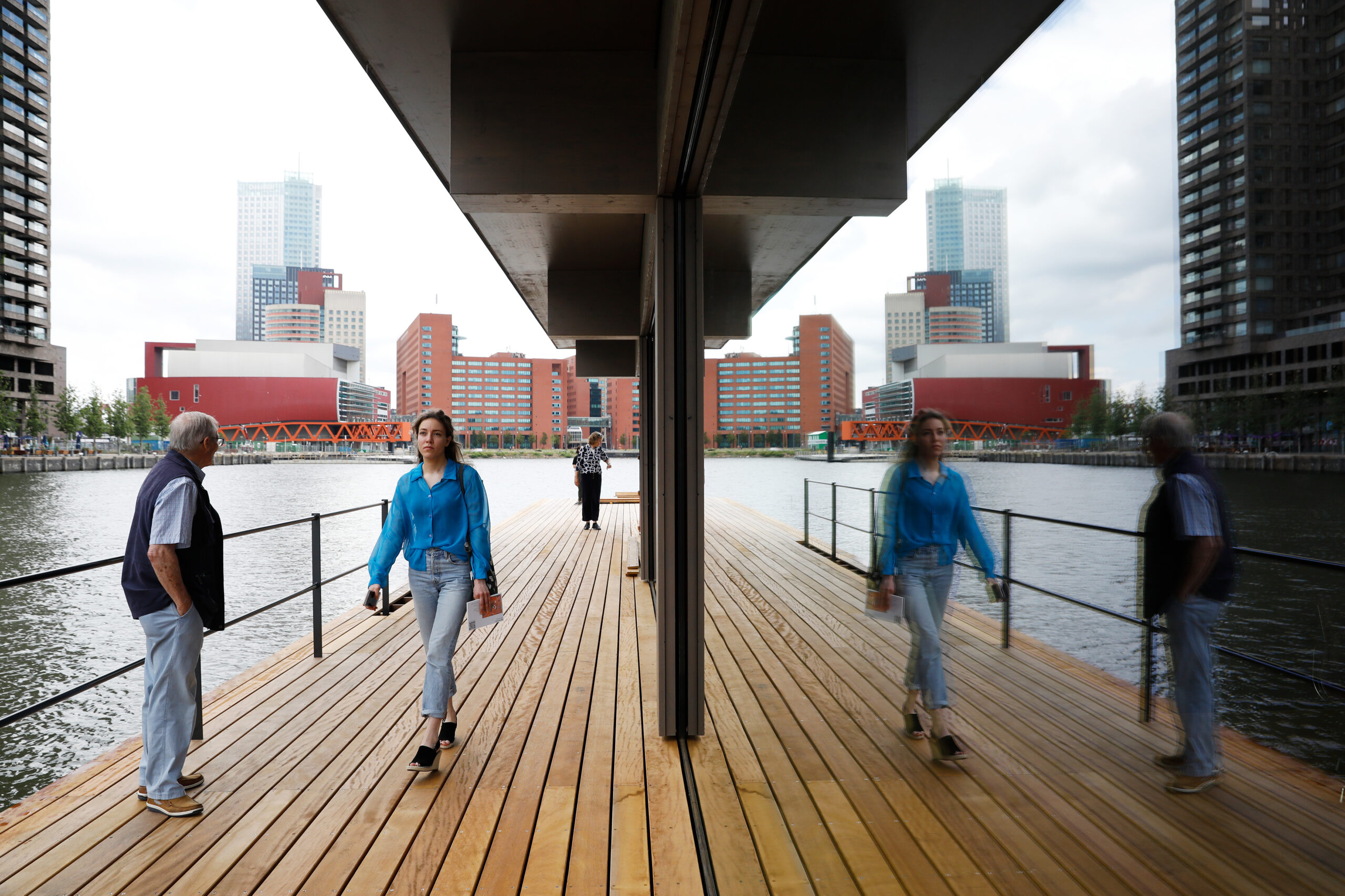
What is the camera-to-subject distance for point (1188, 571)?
0.72m

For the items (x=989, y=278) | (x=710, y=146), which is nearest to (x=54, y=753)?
(x=710, y=146)

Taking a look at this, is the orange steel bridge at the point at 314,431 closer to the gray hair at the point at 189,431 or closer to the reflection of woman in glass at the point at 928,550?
the gray hair at the point at 189,431

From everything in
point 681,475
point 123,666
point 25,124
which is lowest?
point 123,666

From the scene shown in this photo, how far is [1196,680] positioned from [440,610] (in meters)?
2.49

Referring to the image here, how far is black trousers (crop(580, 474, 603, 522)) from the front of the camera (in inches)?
418

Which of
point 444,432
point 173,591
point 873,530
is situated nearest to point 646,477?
point 444,432

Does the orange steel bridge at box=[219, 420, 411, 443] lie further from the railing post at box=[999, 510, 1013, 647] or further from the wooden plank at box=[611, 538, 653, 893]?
the railing post at box=[999, 510, 1013, 647]

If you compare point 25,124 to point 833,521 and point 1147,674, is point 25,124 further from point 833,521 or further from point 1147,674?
point 1147,674

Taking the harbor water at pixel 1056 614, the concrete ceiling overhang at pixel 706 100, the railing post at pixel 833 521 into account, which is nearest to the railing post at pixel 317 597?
the harbor water at pixel 1056 614

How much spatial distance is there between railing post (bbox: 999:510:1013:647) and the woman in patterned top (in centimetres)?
892

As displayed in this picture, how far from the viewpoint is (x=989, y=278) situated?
3.32 ft

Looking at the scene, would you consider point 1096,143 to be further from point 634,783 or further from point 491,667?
point 491,667

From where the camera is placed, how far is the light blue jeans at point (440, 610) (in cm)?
272

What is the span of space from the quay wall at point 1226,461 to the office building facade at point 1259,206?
0.04 meters
